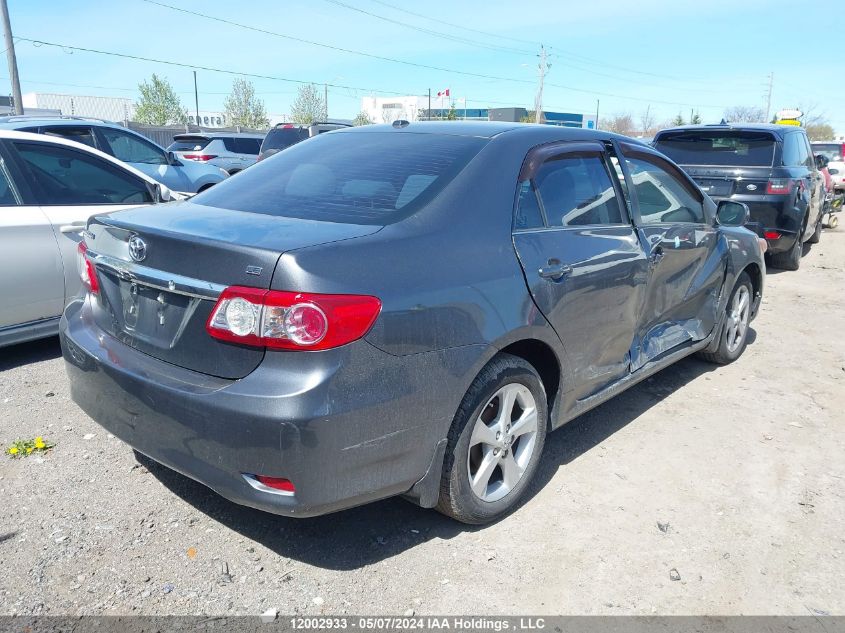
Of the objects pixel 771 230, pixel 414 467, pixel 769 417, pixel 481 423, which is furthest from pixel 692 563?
pixel 771 230

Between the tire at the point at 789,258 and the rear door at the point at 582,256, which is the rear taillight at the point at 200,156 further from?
the rear door at the point at 582,256

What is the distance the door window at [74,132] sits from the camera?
8383mm

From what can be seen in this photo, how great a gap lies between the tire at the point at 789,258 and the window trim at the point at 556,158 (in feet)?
21.5

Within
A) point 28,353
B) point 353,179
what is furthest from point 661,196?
point 28,353

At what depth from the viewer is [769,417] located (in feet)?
14.9

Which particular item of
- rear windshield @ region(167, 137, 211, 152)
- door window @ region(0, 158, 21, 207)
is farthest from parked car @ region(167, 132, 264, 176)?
door window @ region(0, 158, 21, 207)

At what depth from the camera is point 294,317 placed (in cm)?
234

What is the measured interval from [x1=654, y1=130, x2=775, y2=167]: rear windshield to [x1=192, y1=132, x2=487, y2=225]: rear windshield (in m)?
6.61

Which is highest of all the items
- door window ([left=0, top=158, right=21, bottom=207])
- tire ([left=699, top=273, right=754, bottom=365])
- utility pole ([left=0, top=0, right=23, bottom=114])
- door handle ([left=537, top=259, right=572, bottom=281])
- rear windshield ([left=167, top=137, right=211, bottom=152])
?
utility pole ([left=0, top=0, right=23, bottom=114])

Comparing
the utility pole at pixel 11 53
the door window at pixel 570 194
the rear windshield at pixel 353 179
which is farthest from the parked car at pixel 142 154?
the utility pole at pixel 11 53

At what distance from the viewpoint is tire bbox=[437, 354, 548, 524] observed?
2865 mm

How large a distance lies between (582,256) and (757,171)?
21.3 ft

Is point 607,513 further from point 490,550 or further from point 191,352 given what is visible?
point 191,352

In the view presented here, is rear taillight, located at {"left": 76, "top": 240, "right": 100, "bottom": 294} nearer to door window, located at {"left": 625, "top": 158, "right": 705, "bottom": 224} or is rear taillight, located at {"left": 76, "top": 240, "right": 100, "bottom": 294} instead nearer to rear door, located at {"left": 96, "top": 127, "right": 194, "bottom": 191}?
door window, located at {"left": 625, "top": 158, "right": 705, "bottom": 224}
